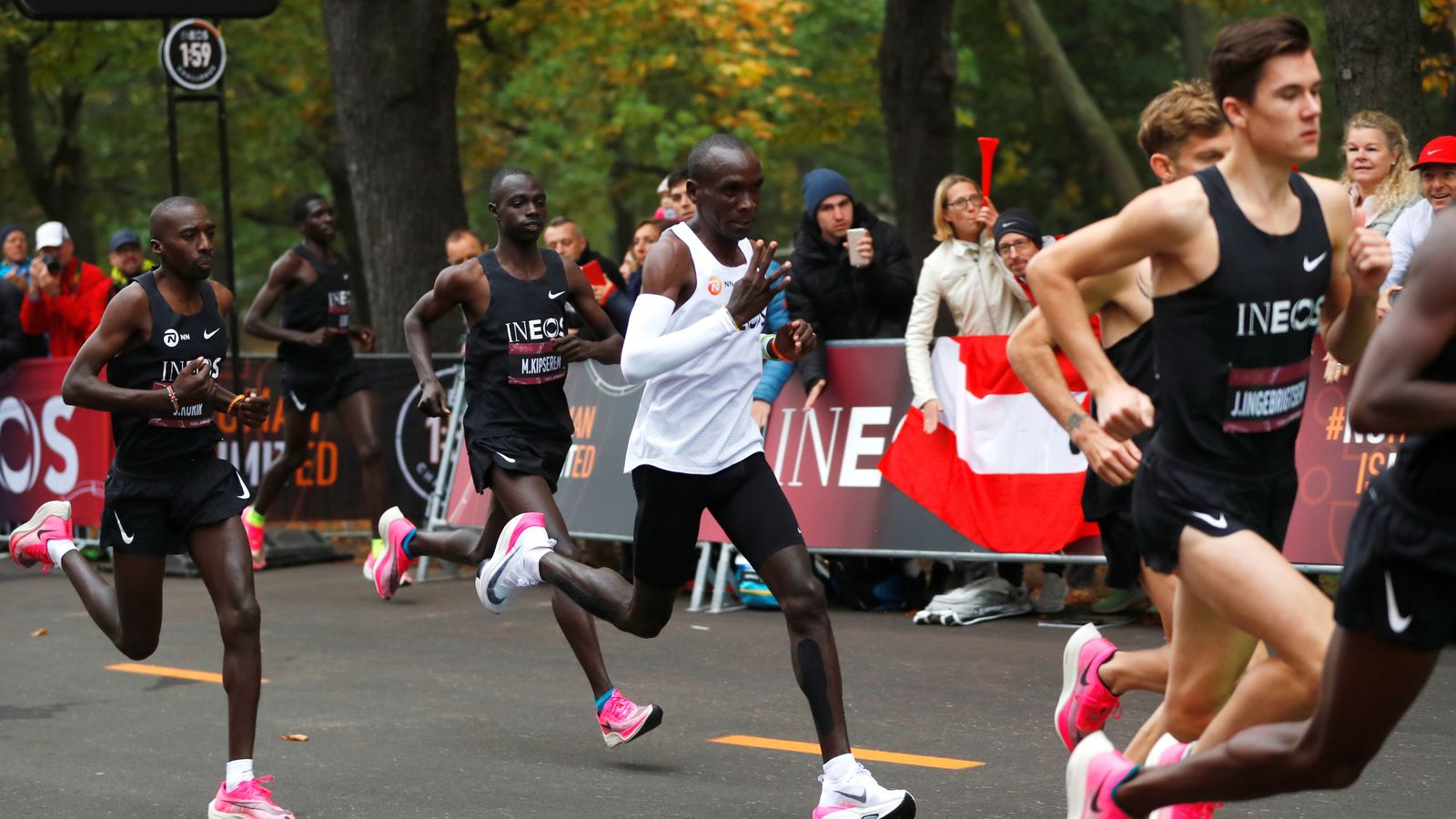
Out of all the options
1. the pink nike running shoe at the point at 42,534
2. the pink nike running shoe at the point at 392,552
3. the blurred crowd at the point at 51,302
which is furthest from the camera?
the blurred crowd at the point at 51,302

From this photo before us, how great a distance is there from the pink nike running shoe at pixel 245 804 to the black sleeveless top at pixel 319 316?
7.20 meters

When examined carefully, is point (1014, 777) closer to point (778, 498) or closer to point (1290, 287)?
point (778, 498)

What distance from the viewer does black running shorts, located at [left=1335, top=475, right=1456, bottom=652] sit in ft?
12.4

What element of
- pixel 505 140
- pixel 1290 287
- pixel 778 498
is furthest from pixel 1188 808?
pixel 505 140

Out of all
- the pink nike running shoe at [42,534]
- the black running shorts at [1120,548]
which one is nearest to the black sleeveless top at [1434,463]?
the black running shorts at [1120,548]

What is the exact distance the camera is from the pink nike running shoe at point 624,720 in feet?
23.3

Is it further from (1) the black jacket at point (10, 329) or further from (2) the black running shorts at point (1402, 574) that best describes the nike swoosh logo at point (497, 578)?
(1) the black jacket at point (10, 329)

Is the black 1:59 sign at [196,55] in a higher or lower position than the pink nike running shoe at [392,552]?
higher

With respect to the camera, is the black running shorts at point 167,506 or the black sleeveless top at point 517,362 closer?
the black running shorts at point 167,506

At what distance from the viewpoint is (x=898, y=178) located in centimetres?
1816

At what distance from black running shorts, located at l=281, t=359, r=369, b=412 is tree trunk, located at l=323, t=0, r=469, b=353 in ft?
7.45

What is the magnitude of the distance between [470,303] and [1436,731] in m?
4.32

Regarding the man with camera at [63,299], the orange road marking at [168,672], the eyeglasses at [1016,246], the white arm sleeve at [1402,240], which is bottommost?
the orange road marking at [168,672]

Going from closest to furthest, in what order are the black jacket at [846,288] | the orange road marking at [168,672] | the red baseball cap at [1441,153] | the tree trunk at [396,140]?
1. the red baseball cap at [1441,153]
2. the orange road marking at [168,672]
3. the black jacket at [846,288]
4. the tree trunk at [396,140]
